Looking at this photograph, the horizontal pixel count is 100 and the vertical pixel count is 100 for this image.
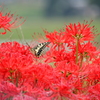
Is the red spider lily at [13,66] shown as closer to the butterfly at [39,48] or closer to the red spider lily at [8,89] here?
the red spider lily at [8,89]

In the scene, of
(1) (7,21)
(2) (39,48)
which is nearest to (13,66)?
(1) (7,21)

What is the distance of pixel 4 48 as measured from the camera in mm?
2609

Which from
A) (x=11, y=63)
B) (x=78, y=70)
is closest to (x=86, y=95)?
(x=78, y=70)

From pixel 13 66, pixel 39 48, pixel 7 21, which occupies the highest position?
pixel 7 21

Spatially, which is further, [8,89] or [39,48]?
[39,48]

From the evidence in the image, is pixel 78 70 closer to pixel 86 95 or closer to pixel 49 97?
pixel 86 95

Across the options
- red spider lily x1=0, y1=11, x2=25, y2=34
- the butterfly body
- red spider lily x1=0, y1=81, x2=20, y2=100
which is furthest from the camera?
the butterfly body

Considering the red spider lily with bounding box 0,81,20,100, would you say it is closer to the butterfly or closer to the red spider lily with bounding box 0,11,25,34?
the red spider lily with bounding box 0,11,25,34

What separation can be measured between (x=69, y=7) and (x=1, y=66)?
2446 cm

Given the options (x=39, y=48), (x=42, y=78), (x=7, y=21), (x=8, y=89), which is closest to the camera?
(x=8, y=89)

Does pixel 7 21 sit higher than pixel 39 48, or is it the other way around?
pixel 7 21

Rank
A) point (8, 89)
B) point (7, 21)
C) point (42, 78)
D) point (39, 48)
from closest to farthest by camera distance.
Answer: point (8, 89) → point (42, 78) → point (7, 21) → point (39, 48)

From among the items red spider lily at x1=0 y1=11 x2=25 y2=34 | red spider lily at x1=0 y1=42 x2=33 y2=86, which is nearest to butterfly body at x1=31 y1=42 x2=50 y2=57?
red spider lily at x1=0 y1=11 x2=25 y2=34

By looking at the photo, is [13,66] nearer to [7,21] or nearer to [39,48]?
[7,21]
